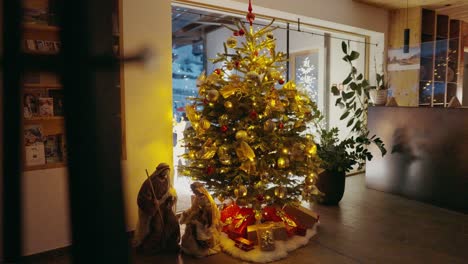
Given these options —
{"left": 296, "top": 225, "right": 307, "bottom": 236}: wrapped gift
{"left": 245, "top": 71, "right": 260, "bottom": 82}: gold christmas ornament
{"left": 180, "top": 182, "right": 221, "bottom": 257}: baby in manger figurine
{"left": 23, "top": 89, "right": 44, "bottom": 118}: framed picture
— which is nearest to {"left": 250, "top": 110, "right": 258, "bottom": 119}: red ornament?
{"left": 245, "top": 71, "right": 260, "bottom": 82}: gold christmas ornament

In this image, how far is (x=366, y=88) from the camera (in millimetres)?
4520

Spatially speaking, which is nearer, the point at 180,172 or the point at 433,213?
the point at 180,172

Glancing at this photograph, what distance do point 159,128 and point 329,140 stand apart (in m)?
1.73

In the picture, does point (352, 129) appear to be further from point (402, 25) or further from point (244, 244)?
point (244, 244)

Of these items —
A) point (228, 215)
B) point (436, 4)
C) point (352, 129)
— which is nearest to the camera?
point (228, 215)

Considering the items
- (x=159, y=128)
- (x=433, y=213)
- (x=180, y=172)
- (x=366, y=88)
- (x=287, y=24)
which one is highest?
(x=287, y=24)

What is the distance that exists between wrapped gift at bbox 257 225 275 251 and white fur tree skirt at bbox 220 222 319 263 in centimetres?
3

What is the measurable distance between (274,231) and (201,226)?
562mm

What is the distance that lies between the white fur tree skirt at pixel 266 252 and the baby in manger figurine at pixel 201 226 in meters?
0.10

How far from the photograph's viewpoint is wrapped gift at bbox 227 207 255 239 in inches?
103

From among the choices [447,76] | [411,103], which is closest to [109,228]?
[411,103]

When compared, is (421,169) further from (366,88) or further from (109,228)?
(109,228)

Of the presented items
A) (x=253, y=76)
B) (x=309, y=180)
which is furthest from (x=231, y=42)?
(x=309, y=180)

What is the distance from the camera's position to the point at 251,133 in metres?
2.50
